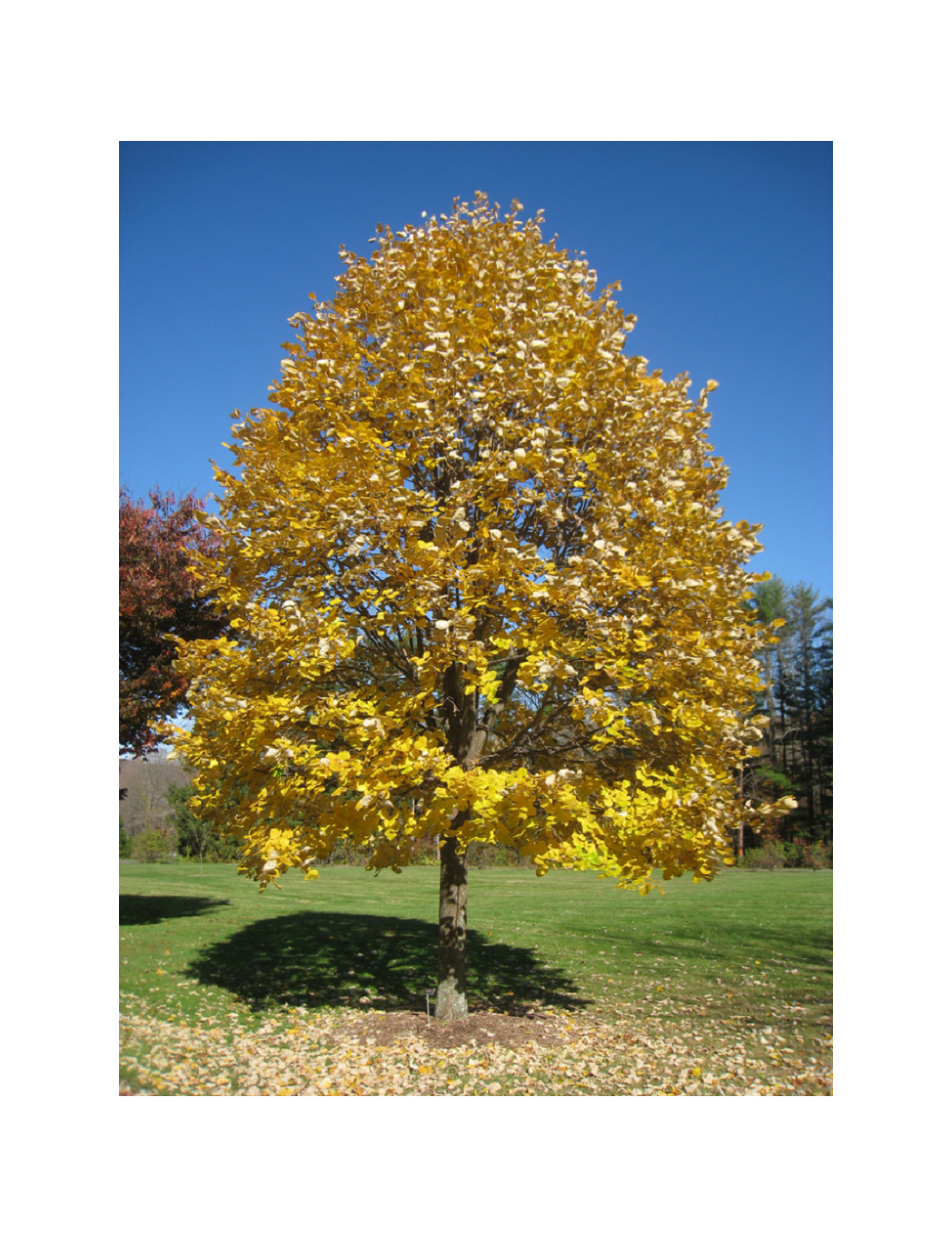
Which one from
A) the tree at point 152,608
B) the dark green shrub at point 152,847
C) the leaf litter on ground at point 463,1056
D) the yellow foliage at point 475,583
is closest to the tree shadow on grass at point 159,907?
the tree at point 152,608

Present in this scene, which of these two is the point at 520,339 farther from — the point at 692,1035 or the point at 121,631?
the point at 121,631

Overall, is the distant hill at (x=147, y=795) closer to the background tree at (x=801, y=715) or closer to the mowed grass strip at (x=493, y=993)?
the mowed grass strip at (x=493, y=993)

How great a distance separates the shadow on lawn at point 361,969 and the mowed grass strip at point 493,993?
1.1 inches

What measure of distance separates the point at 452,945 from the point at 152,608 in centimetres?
455

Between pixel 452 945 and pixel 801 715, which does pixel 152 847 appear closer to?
pixel 452 945

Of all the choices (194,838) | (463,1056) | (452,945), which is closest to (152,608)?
(452,945)

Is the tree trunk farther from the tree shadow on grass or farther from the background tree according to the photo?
the background tree

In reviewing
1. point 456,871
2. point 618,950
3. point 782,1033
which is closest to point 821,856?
point 618,950

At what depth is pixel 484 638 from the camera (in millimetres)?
3865

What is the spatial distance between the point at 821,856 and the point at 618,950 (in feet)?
24.8

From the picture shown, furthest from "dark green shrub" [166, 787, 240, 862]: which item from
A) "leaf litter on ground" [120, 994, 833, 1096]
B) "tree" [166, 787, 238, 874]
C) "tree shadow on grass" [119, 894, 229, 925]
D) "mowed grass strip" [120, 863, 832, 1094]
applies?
"leaf litter on ground" [120, 994, 833, 1096]

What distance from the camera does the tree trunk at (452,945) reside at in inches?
166

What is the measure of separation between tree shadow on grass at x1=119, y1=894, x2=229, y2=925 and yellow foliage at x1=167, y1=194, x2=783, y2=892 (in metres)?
5.05

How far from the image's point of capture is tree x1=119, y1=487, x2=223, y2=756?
6.73 meters
